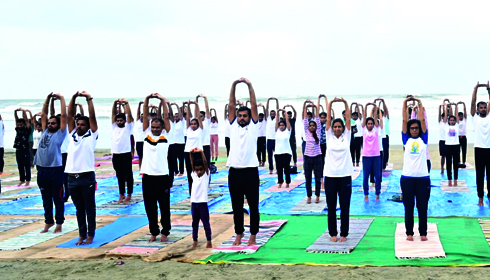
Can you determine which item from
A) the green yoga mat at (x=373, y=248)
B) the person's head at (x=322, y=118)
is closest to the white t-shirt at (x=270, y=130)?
the person's head at (x=322, y=118)

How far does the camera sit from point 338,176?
767 centimetres

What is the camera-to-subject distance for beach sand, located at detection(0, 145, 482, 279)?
592 centimetres

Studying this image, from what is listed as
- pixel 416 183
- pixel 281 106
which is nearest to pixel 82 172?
pixel 416 183

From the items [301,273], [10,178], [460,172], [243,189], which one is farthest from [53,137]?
[460,172]

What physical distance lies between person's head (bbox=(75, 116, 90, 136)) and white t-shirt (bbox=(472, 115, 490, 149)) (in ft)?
22.4

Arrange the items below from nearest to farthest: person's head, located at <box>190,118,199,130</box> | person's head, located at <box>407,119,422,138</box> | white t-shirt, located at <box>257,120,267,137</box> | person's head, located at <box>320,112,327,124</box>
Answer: person's head, located at <box>407,119,422,138</box> → person's head, located at <box>190,118,199,130</box> → person's head, located at <box>320,112,327,124</box> → white t-shirt, located at <box>257,120,267,137</box>

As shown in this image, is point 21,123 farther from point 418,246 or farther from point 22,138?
point 418,246

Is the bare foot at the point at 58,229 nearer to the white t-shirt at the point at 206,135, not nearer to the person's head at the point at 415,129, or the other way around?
the white t-shirt at the point at 206,135

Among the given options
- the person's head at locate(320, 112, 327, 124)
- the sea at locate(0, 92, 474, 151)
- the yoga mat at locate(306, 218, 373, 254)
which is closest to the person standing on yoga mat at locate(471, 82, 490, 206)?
the yoga mat at locate(306, 218, 373, 254)

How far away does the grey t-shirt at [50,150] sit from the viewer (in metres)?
8.65

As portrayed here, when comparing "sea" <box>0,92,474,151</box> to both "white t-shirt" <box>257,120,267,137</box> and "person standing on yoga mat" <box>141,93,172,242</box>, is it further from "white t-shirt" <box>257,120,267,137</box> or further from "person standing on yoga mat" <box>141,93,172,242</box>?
"person standing on yoga mat" <box>141,93,172,242</box>

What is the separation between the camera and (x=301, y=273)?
610 centimetres

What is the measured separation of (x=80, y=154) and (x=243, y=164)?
2497 mm

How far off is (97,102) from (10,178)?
5410 centimetres
